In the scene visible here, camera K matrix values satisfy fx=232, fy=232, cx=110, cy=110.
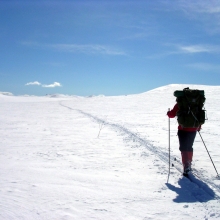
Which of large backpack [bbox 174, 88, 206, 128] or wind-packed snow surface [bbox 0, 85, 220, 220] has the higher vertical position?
large backpack [bbox 174, 88, 206, 128]

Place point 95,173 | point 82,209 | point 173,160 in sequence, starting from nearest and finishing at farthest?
point 82,209 → point 95,173 → point 173,160

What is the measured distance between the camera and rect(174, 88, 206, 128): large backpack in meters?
5.03

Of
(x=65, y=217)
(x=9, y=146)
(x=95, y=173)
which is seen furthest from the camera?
(x=9, y=146)

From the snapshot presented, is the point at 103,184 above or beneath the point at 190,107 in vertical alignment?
beneath

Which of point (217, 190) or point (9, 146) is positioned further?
point (9, 146)

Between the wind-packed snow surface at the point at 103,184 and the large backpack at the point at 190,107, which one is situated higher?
the large backpack at the point at 190,107

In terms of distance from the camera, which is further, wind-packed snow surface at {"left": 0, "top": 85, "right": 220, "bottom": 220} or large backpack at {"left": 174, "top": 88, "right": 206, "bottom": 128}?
large backpack at {"left": 174, "top": 88, "right": 206, "bottom": 128}

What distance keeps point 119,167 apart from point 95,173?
2.46ft

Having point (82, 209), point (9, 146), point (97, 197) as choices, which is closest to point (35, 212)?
point (82, 209)

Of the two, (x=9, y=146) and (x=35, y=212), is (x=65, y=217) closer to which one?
(x=35, y=212)

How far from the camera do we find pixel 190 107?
505cm

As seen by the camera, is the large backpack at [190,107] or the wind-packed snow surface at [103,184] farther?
the large backpack at [190,107]

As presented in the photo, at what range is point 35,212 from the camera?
3.33 meters

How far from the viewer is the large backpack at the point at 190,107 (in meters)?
5.03
